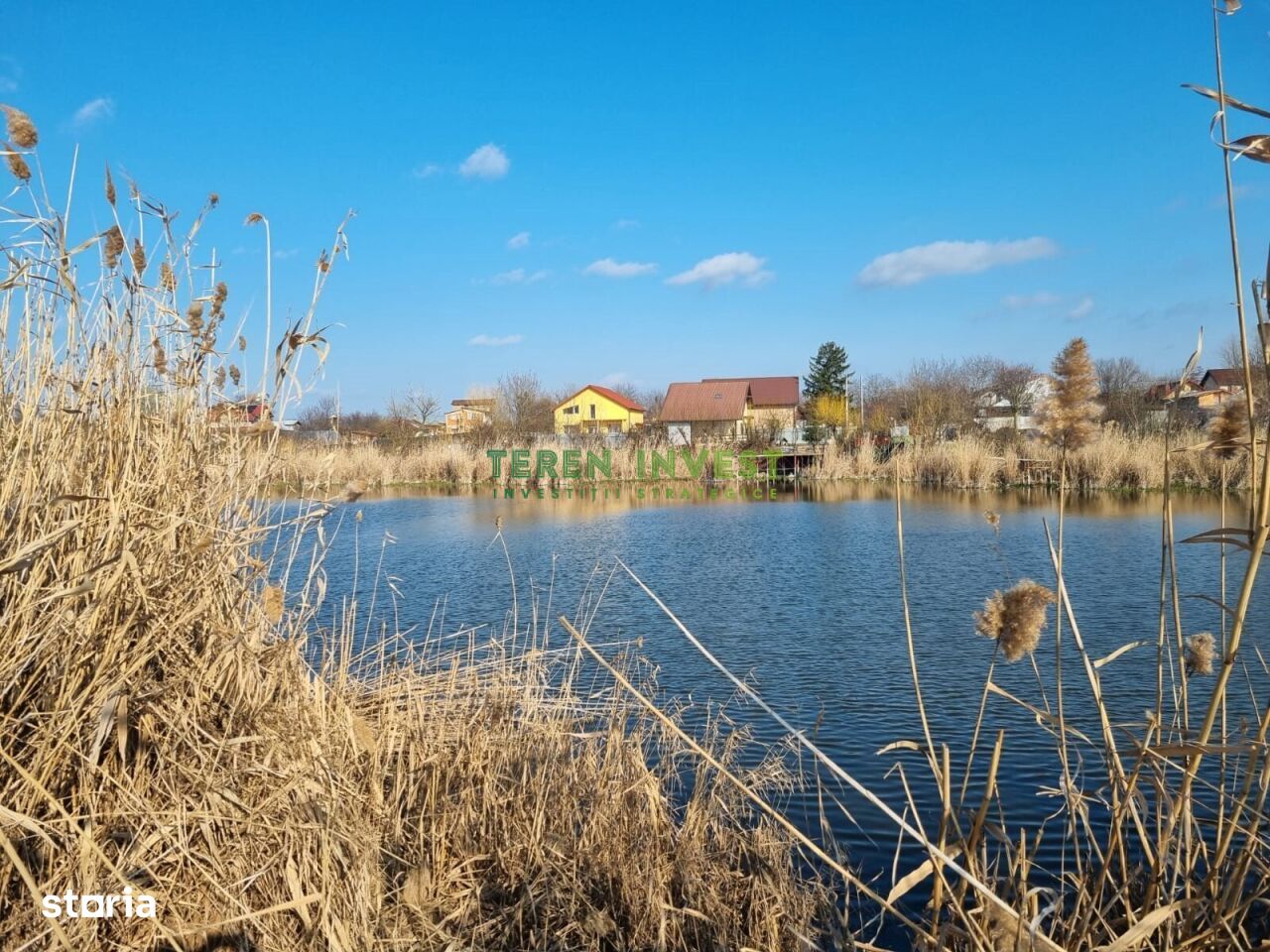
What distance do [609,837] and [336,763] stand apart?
118cm

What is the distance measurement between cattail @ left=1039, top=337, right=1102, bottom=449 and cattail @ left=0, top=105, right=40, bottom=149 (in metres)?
2.46

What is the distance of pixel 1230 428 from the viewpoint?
6.19 feet

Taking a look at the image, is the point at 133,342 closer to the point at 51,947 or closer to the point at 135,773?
the point at 135,773

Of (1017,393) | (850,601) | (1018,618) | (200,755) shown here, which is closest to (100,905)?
(200,755)

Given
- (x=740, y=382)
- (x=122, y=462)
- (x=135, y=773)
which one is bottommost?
(x=135, y=773)

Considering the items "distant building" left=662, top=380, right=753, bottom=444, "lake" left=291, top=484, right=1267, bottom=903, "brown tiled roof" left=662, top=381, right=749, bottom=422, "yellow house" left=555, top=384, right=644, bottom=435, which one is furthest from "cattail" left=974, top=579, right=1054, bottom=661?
"yellow house" left=555, top=384, right=644, bottom=435

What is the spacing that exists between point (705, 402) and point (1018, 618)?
5734 centimetres

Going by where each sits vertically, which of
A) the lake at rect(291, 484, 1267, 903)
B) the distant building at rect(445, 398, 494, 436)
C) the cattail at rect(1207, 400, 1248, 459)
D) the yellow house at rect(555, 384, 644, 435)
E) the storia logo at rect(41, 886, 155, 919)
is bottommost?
the lake at rect(291, 484, 1267, 903)

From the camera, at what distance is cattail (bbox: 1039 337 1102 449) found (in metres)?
2.10

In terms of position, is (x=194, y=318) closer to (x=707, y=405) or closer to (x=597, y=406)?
(x=707, y=405)

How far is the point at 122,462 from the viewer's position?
2.68 meters

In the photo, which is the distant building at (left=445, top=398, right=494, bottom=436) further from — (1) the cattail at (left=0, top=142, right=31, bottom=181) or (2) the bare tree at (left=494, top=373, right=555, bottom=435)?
(1) the cattail at (left=0, top=142, right=31, bottom=181)

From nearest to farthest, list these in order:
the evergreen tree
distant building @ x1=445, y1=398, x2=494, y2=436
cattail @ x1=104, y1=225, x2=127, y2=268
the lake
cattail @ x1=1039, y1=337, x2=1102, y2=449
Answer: cattail @ x1=1039, y1=337, x2=1102, y2=449
cattail @ x1=104, y1=225, x2=127, y2=268
the lake
distant building @ x1=445, y1=398, x2=494, y2=436
the evergreen tree

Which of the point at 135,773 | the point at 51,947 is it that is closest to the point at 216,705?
the point at 135,773
